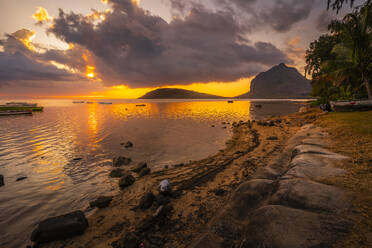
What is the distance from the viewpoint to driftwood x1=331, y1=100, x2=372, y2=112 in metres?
17.5

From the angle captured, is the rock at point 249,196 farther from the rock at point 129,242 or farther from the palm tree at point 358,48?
the palm tree at point 358,48

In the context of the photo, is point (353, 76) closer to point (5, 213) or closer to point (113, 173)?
point (113, 173)

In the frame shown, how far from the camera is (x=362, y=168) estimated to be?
519cm

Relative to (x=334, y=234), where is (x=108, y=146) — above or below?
below

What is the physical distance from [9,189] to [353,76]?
122 feet

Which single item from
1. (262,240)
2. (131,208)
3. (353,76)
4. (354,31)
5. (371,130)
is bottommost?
(131,208)

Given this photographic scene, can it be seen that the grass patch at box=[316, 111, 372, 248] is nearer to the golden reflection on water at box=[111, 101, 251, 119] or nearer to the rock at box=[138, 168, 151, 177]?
the rock at box=[138, 168, 151, 177]

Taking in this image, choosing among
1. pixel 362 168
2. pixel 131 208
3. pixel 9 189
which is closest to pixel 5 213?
pixel 9 189

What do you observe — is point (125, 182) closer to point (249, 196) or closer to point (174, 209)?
point (174, 209)

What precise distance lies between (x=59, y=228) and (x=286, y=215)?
6.16 m

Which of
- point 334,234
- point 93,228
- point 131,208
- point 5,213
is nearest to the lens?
point 334,234

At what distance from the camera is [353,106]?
1823cm

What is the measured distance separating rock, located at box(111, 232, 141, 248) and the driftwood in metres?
25.5

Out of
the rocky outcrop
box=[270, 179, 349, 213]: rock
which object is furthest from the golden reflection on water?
box=[270, 179, 349, 213]: rock
